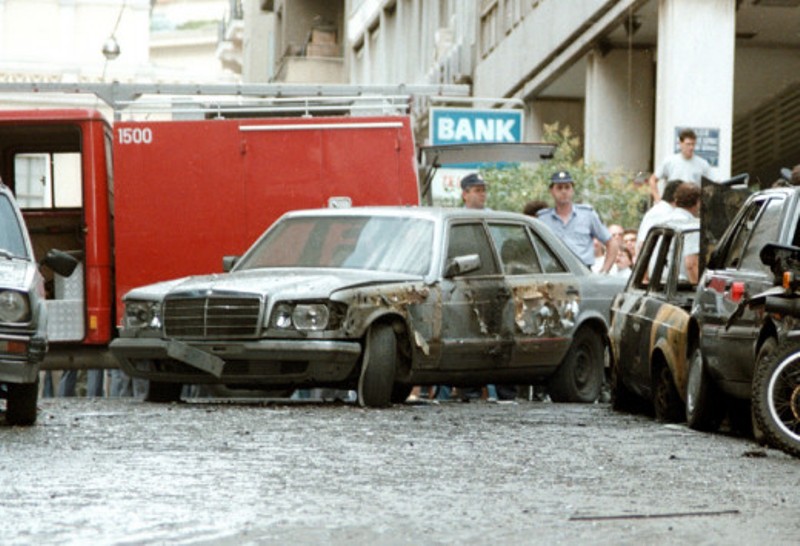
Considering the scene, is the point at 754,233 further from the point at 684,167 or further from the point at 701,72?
the point at 701,72

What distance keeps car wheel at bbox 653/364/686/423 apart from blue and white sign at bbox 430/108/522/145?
10602 millimetres

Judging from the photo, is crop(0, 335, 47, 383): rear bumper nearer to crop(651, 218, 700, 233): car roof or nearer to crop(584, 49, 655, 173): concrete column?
crop(651, 218, 700, 233): car roof

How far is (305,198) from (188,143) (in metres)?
1.15

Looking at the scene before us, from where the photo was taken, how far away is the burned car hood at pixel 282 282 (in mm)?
15656

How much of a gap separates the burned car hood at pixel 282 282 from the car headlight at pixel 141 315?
0.06m

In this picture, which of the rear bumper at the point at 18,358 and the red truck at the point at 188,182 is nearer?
the rear bumper at the point at 18,358

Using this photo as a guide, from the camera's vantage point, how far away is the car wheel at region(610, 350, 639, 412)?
53.4ft

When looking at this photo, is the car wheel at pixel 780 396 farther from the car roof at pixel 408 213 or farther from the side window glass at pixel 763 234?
the car roof at pixel 408 213

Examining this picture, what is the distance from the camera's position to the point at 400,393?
16906 millimetres

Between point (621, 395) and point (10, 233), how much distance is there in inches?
175

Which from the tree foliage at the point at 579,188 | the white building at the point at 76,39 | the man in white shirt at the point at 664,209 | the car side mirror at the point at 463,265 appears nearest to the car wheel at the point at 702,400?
the car side mirror at the point at 463,265

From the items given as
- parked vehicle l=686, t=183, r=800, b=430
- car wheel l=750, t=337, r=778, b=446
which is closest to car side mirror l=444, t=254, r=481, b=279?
parked vehicle l=686, t=183, r=800, b=430

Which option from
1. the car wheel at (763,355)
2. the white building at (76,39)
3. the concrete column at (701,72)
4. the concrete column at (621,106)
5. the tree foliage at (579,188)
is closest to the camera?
the car wheel at (763,355)

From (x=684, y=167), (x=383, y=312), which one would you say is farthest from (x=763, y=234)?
(x=684, y=167)
